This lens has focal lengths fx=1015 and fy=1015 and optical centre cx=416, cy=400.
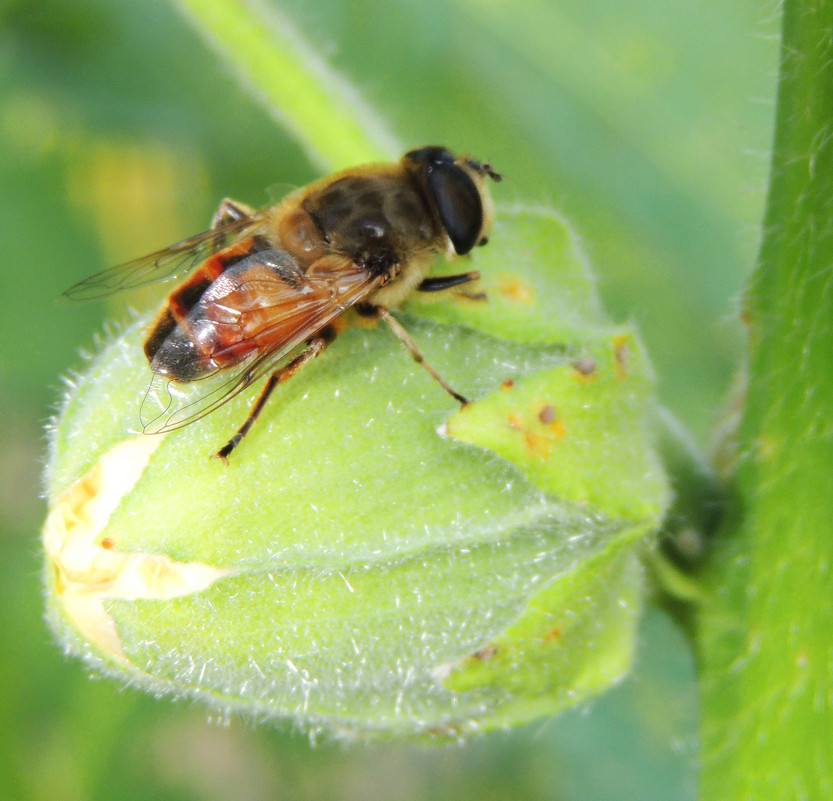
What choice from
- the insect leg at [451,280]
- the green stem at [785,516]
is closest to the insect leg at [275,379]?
the insect leg at [451,280]

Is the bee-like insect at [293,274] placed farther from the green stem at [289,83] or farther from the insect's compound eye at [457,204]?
the green stem at [289,83]

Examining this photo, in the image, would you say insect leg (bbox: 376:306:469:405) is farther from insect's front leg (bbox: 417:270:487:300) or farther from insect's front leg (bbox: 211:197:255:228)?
insect's front leg (bbox: 211:197:255:228)

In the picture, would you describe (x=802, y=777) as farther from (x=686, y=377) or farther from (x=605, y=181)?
(x=605, y=181)

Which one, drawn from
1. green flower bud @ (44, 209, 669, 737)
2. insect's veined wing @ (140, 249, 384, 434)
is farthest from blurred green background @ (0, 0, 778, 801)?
green flower bud @ (44, 209, 669, 737)

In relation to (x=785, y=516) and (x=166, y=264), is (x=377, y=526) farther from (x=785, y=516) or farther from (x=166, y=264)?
(x=166, y=264)

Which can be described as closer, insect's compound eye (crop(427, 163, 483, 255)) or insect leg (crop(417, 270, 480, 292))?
insect leg (crop(417, 270, 480, 292))
